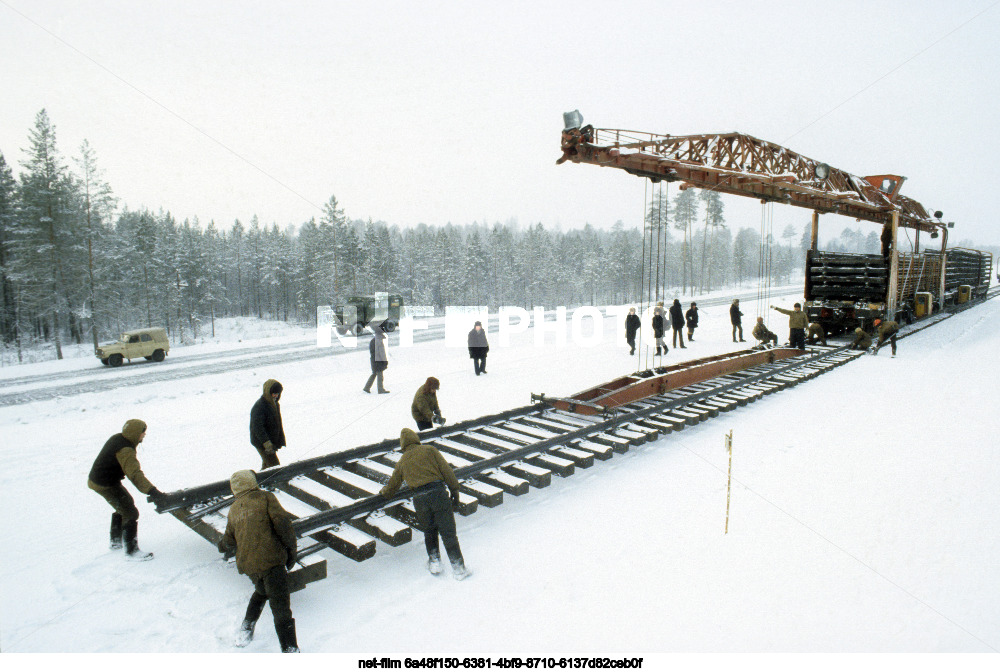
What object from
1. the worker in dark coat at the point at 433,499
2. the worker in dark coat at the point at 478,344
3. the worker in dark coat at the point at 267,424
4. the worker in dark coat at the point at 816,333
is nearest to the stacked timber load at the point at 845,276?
the worker in dark coat at the point at 816,333

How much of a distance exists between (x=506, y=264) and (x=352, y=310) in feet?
160

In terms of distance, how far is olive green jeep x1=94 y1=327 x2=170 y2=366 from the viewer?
66.8 feet

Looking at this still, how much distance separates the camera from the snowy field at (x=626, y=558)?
3.91 m

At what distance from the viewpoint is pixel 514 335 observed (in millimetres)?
24234

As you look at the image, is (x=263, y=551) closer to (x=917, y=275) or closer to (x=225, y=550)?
(x=225, y=550)

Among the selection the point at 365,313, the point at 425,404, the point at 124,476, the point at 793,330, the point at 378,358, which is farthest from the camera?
the point at 365,313

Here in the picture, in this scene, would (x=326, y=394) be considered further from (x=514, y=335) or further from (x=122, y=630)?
(x=514, y=335)

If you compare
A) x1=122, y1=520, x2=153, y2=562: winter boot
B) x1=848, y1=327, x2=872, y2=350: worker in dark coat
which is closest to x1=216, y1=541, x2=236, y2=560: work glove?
x1=122, y1=520, x2=153, y2=562: winter boot

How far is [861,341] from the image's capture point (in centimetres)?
1653

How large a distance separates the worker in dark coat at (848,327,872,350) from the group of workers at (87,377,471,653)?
53.9 ft

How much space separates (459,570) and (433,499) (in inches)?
26.6

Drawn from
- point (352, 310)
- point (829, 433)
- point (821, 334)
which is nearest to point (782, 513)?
point (829, 433)

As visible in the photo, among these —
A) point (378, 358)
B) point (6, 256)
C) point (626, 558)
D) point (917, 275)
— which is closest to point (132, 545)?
point (626, 558)

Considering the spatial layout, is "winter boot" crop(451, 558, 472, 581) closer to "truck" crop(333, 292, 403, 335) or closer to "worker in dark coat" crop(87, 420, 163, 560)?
"worker in dark coat" crop(87, 420, 163, 560)
